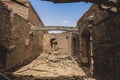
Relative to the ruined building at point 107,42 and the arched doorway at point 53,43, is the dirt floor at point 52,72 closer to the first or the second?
the ruined building at point 107,42

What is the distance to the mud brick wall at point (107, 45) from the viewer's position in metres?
4.94

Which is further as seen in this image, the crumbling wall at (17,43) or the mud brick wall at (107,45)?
the crumbling wall at (17,43)

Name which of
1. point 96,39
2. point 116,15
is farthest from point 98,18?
point 116,15

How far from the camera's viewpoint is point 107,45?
542 centimetres

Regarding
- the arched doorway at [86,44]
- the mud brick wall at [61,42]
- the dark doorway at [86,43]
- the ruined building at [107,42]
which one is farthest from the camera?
the mud brick wall at [61,42]

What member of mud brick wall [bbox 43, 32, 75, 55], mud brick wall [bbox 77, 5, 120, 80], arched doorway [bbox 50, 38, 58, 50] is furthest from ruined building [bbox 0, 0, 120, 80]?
arched doorway [bbox 50, 38, 58, 50]

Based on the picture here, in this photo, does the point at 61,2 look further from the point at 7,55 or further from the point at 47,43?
the point at 47,43

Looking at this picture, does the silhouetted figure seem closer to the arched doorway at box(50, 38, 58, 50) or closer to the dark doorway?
the dark doorway

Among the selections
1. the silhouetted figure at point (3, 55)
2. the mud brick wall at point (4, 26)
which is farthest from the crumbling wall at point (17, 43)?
the mud brick wall at point (4, 26)

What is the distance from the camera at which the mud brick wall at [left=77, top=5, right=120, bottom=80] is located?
16.2 feet

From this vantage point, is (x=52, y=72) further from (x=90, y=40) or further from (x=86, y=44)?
(x=86, y=44)

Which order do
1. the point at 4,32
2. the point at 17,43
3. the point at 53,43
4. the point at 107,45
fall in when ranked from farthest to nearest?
the point at 53,43 → the point at 17,43 → the point at 4,32 → the point at 107,45

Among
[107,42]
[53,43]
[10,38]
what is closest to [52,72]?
[10,38]

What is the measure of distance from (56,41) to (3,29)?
1723cm
